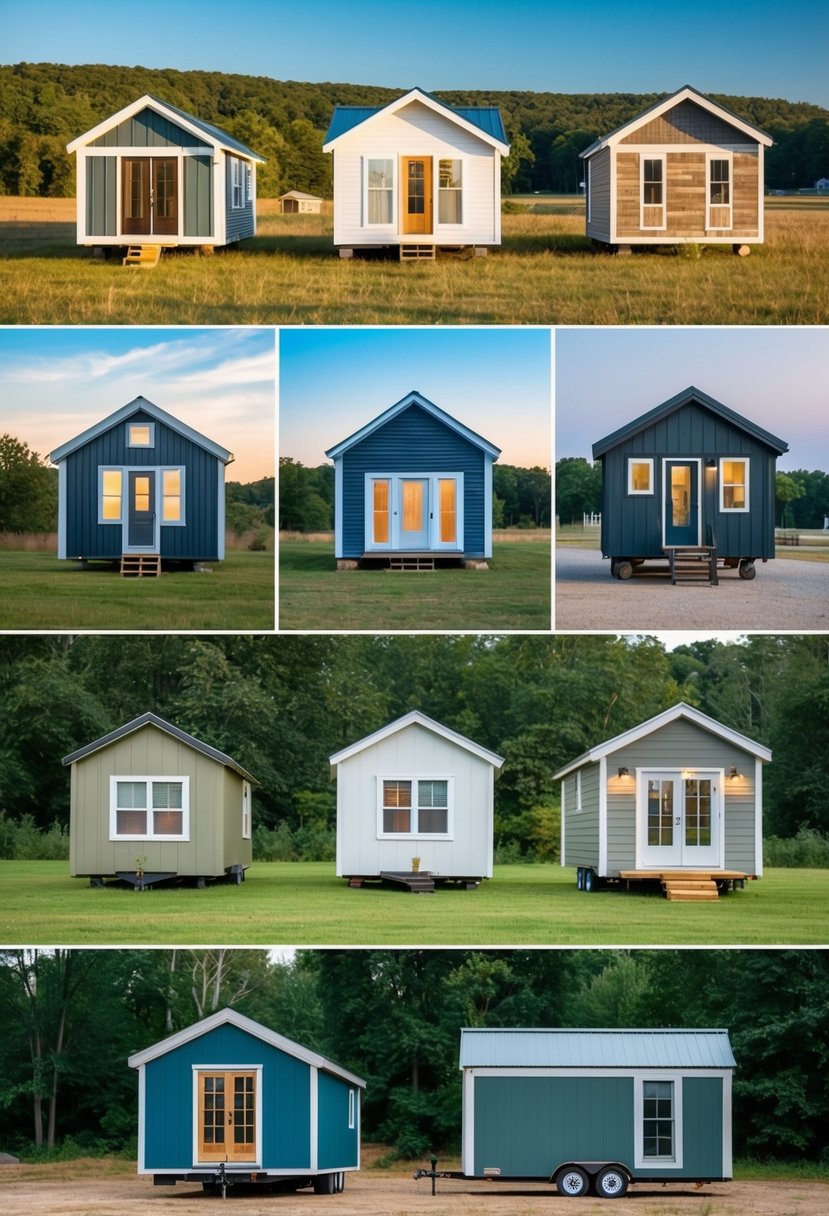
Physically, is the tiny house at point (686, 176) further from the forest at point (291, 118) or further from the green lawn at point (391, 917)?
the green lawn at point (391, 917)

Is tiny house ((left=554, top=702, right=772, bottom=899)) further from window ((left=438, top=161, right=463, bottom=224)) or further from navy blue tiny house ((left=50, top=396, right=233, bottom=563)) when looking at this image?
window ((left=438, top=161, right=463, bottom=224))

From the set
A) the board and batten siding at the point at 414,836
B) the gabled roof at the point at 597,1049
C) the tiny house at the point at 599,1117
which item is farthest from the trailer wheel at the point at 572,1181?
the board and batten siding at the point at 414,836

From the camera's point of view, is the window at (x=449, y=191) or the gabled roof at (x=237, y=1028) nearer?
the gabled roof at (x=237, y=1028)

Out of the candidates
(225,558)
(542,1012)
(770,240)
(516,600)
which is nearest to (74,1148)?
(542,1012)

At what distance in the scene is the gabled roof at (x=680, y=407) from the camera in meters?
27.1

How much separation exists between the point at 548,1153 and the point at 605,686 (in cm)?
1752

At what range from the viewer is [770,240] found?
30.7m

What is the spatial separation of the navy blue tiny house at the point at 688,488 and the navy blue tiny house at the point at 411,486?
7.01 feet

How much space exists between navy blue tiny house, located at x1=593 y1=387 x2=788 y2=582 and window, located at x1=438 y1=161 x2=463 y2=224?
4.92 meters

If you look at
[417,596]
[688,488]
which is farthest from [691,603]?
[417,596]

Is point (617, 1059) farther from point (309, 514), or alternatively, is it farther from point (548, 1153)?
point (309, 514)

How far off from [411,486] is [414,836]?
5.99m

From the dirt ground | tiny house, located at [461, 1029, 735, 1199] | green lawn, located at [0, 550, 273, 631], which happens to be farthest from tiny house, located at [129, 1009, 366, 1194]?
green lawn, located at [0, 550, 273, 631]

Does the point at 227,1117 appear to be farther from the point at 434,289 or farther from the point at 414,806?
the point at 434,289
